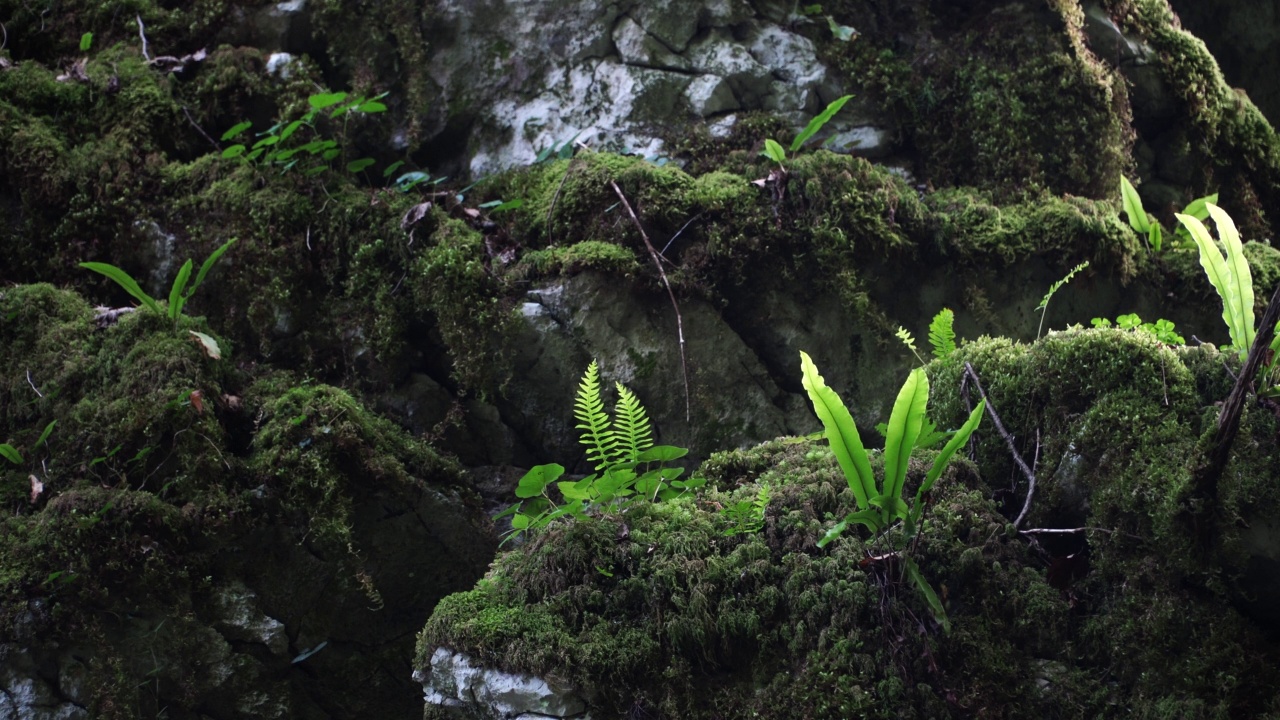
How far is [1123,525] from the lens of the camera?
278 cm

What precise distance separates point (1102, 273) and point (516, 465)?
10.3ft

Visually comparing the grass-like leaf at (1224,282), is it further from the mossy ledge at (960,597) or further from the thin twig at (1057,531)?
the thin twig at (1057,531)

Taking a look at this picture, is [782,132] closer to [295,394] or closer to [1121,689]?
[295,394]

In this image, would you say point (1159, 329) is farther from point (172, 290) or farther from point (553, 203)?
point (172, 290)

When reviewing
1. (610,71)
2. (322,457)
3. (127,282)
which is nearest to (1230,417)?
(322,457)

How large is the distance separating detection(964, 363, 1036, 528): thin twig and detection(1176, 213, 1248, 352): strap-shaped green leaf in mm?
740

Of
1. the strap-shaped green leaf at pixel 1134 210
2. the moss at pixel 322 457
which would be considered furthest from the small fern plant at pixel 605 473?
the strap-shaped green leaf at pixel 1134 210

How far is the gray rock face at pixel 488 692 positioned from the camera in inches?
104

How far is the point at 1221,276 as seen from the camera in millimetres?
2891

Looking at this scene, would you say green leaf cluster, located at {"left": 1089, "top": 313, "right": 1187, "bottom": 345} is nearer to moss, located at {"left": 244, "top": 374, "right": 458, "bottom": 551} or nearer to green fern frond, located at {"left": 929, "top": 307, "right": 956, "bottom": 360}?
green fern frond, located at {"left": 929, "top": 307, "right": 956, "bottom": 360}

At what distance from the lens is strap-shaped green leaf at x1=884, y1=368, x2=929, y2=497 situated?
2523 mm

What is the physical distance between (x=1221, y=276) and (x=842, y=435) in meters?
1.39

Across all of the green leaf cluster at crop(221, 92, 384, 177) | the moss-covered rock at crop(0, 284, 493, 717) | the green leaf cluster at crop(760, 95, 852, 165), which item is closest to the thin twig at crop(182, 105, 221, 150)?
the green leaf cluster at crop(221, 92, 384, 177)

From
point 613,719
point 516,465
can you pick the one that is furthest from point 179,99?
point 613,719
